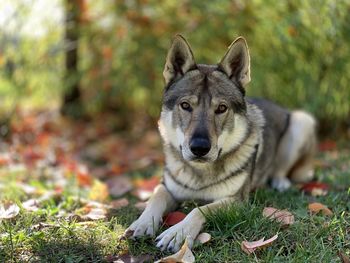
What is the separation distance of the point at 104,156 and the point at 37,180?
1.76m

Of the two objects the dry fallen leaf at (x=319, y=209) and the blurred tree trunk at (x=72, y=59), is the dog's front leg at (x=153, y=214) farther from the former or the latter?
the blurred tree trunk at (x=72, y=59)

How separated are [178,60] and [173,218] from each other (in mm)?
1297

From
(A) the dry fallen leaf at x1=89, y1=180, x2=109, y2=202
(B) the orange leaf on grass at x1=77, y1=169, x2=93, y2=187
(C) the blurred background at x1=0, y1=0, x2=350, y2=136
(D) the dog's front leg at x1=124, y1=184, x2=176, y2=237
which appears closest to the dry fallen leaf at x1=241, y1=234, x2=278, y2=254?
(D) the dog's front leg at x1=124, y1=184, x2=176, y2=237

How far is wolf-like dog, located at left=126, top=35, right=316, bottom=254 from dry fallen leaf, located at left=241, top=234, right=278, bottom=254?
0.36 m

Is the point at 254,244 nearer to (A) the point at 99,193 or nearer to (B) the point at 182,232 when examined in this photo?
(B) the point at 182,232

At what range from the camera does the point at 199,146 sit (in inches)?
132

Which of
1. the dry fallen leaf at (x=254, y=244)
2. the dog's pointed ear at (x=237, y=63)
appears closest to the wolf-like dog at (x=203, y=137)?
the dog's pointed ear at (x=237, y=63)

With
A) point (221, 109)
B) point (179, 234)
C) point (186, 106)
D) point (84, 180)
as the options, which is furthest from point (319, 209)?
point (84, 180)

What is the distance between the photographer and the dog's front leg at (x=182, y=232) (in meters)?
3.12

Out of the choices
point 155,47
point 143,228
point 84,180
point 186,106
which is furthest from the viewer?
point 155,47

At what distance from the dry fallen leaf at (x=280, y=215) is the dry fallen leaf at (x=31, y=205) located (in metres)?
1.87

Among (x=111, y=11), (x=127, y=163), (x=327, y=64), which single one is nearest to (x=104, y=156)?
(x=127, y=163)

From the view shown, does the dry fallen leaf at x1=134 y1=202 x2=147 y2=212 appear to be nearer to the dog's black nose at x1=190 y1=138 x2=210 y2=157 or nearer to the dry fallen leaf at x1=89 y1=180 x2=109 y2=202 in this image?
the dry fallen leaf at x1=89 y1=180 x2=109 y2=202

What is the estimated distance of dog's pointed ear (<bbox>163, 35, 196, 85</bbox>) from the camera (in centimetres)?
377
